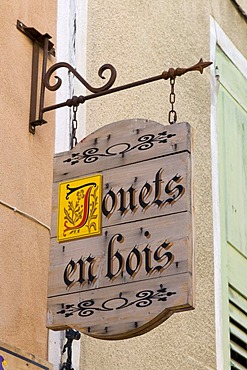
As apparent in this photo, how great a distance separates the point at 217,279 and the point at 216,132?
3.95 ft

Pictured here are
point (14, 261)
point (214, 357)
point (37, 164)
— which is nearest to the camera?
point (14, 261)

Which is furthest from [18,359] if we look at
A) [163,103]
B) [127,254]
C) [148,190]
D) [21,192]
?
[163,103]

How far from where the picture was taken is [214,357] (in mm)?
7398

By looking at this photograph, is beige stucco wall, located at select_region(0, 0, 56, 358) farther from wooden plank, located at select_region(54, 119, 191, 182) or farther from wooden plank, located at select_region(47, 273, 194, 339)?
wooden plank, located at select_region(47, 273, 194, 339)

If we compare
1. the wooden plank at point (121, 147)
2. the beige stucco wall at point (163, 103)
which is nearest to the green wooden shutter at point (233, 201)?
the beige stucco wall at point (163, 103)

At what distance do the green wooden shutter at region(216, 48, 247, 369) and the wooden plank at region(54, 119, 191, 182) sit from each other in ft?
8.00

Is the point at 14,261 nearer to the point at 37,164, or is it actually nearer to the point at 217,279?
the point at 37,164

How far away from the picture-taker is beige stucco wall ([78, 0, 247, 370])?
22.3 ft

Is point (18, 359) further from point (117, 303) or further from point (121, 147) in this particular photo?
point (121, 147)

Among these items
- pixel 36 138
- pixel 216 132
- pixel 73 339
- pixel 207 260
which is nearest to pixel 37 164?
pixel 36 138

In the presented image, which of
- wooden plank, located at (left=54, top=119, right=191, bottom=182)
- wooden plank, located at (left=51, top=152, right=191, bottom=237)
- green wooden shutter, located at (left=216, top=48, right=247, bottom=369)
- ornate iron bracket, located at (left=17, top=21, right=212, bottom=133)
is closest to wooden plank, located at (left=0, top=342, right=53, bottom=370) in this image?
wooden plank, located at (left=51, top=152, right=191, bottom=237)

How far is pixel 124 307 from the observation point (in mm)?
5145

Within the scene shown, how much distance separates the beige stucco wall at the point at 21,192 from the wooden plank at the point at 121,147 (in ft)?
1.26

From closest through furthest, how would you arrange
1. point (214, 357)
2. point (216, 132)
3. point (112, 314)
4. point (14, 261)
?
1. point (112, 314)
2. point (14, 261)
3. point (214, 357)
4. point (216, 132)
